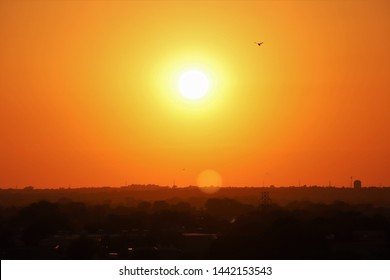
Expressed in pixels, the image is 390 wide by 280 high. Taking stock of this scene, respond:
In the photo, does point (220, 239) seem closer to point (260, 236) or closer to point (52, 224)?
point (260, 236)

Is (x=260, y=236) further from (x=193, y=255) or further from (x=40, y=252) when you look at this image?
(x=40, y=252)

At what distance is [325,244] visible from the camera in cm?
8712

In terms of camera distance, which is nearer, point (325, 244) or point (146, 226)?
point (325, 244)

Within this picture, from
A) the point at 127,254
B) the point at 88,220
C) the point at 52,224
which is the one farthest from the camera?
the point at 88,220

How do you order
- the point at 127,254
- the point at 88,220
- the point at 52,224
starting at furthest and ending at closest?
the point at 88,220, the point at 52,224, the point at 127,254

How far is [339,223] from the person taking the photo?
381 ft

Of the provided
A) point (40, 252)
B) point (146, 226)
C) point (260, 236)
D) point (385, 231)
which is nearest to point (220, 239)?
point (260, 236)

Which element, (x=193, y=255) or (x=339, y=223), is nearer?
(x=193, y=255)

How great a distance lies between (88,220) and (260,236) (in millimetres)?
68373

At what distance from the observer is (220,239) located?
8906 centimetres
